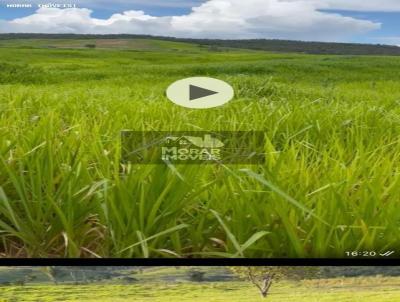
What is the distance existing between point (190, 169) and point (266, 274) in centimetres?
23

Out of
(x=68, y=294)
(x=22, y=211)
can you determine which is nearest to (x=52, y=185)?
(x=22, y=211)

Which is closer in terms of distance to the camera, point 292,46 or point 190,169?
point 190,169

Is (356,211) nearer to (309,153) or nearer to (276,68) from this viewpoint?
(309,153)

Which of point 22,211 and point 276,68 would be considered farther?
point 276,68

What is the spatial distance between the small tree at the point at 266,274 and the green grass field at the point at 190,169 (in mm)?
72

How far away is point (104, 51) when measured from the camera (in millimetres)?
1217

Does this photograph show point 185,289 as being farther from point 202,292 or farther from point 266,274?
point 266,274

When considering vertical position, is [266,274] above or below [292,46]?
below

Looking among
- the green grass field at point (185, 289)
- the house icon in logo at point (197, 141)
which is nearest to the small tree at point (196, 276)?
the green grass field at point (185, 289)

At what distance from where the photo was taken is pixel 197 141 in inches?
43.5

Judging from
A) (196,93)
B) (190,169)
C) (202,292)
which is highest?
(196,93)

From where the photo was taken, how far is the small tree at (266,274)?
3.81 ft

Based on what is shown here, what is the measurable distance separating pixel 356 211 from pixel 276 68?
0.96 feet

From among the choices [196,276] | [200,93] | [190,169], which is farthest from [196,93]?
[196,276]
